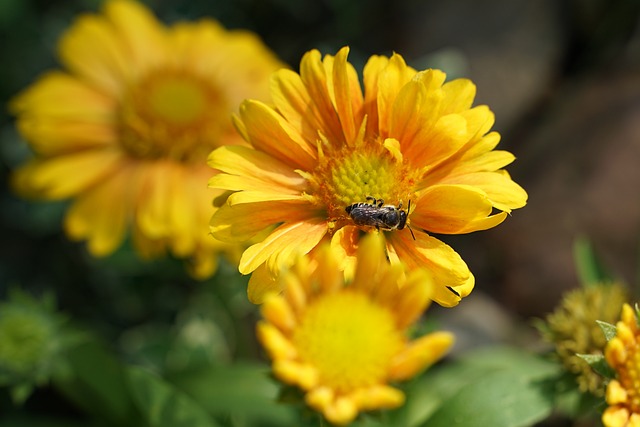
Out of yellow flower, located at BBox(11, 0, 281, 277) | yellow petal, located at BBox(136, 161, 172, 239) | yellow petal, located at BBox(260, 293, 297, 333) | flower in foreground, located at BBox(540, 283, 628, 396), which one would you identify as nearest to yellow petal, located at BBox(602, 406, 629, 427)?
flower in foreground, located at BBox(540, 283, 628, 396)

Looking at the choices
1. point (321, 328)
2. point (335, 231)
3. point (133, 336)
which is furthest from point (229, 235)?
point (133, 336)

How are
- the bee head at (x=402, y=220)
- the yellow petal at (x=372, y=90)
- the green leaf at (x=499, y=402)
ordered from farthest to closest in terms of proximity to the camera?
the green leaf at (x=499, y=402), the yellow petal at (x=372, y=90), the bee head at (x=402, y=220)

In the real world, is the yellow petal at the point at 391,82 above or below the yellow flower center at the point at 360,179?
above

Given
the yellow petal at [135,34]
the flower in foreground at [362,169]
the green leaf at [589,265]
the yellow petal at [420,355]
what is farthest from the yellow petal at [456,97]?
the yellow petal at [135,34]

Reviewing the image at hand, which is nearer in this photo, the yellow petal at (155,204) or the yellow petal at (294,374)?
the yellow petal at (294,374)

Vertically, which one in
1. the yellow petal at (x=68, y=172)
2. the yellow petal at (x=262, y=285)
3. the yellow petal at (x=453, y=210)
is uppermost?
the yellow petal at (x=453, y=210)

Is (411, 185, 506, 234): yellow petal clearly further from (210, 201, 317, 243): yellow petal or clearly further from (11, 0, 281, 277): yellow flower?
(11, 0, 281, 277): yellow flower

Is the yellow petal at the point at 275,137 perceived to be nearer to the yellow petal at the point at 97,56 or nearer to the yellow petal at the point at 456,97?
the yellow petal at the point at 456,97

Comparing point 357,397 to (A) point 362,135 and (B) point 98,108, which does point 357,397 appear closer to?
(A) point 362,135
